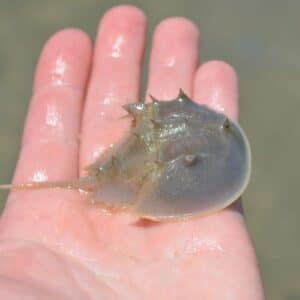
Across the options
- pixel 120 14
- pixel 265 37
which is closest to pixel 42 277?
pixel 120 14

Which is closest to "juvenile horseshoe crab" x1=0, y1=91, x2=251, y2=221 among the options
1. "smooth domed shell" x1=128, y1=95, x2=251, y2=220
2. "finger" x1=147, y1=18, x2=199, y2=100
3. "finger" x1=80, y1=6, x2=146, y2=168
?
"smooth domed shell" x1=128, y1=95, x2=251, y2=220

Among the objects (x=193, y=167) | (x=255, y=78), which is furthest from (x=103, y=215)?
(x=255, y=78)

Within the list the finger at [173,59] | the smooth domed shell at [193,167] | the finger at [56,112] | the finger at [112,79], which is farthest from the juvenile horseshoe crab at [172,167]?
the finger at [173,59]

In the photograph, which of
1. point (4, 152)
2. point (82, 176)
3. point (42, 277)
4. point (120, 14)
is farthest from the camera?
point (4, 152)

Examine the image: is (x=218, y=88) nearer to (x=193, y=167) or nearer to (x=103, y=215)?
(x=193, y=167)

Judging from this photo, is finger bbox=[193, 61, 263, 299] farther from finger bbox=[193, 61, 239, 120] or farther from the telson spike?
finger bbox=[193, 61, 239, 120]

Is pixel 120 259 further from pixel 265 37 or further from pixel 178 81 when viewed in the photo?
pixel 265 37
